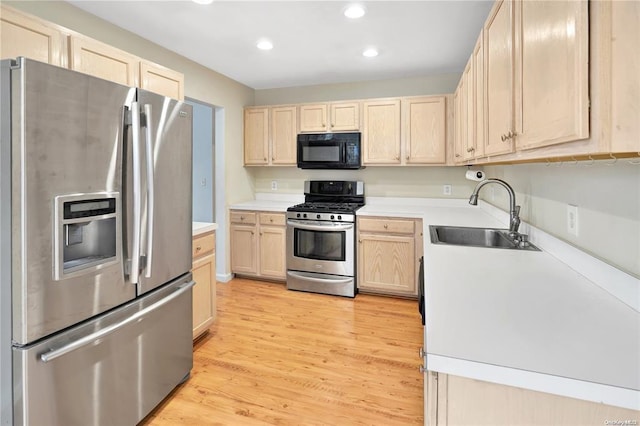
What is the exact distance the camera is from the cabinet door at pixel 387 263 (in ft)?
11.4

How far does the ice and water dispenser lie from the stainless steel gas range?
2.32 meters

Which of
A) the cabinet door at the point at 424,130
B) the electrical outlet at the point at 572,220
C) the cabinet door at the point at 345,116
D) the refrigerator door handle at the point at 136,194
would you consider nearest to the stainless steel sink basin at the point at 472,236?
the electrical outlet at the point at 572,220

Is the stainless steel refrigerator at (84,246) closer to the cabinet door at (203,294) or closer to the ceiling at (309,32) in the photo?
the cabinet door at (203,294)

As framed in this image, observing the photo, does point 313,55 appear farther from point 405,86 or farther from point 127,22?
point 127,22

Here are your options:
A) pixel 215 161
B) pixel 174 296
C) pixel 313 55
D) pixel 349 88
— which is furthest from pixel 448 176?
pixel 174 296

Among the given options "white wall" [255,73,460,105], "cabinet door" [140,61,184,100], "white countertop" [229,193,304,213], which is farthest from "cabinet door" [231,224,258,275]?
"cabinet door" [140,61,184,100]

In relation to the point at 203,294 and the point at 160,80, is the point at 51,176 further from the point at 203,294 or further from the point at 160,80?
the point at 203,294

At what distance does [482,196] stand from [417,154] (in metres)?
0.84

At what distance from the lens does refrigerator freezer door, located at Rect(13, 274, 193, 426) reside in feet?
4.16

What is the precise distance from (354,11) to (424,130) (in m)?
1.69

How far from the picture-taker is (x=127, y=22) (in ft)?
8.33

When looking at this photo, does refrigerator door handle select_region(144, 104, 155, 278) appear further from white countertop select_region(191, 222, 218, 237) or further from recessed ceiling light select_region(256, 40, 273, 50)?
recessed ceiling light select_region(256, 40, 273, 50)

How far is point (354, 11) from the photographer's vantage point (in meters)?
2.36

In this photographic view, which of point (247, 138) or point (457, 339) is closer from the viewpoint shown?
point (457, 339)
